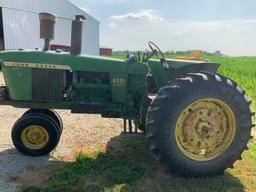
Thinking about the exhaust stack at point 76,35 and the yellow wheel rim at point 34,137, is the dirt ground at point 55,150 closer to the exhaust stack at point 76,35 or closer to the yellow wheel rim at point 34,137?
the yellow wheel rim at point 34,137

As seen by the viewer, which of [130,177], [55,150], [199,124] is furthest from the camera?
[55,150]

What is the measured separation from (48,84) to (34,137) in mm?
798

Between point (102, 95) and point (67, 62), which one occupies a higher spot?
point (67, 62)

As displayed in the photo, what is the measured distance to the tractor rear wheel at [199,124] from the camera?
12.7 feet

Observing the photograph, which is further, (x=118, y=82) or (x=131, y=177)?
(x=118, y=82)

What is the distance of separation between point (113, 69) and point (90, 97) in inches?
21.7

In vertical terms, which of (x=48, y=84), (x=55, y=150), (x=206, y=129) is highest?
(x=48, y=84)

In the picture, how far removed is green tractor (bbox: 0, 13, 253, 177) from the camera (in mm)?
4168

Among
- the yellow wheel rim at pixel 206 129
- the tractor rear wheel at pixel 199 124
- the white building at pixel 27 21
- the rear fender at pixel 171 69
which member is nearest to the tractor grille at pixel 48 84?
the rear fender at pixel 171 69

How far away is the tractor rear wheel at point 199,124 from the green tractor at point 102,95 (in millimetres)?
13

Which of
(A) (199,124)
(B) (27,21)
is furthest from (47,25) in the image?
(B) (27,21)

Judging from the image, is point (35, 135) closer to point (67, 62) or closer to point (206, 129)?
point (67, 62)

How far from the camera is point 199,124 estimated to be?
165 inches

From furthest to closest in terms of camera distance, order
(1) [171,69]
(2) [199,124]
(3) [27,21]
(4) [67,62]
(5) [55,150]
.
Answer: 1. (3) [27,21]
2. (5) [55,150]
3. (1) [171,69]
4. (4) [67,62]
5. (2) [199,124]
